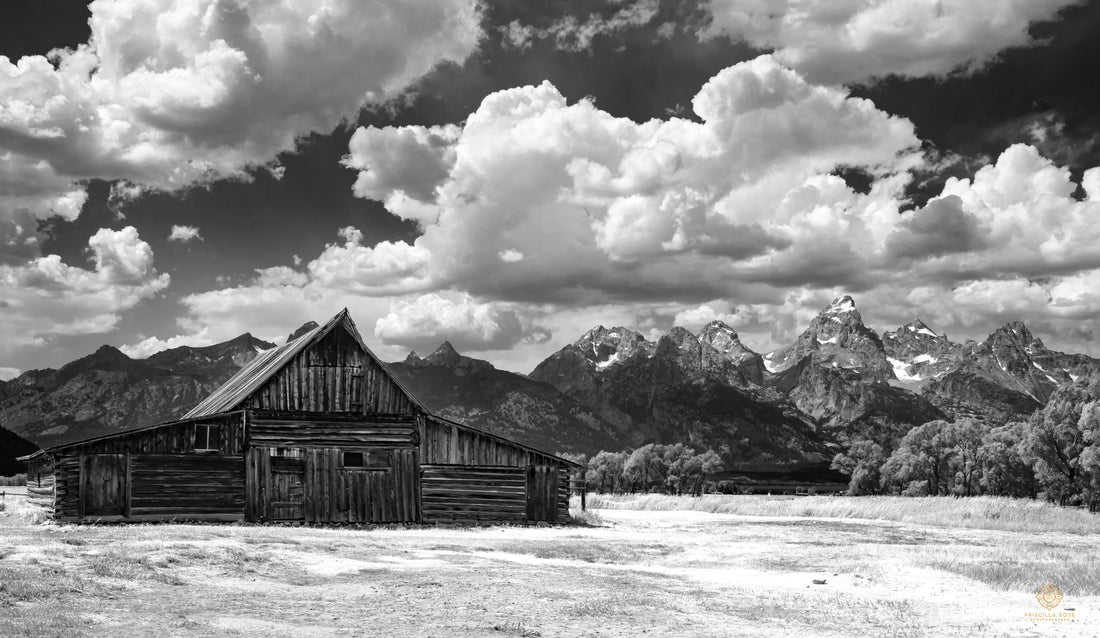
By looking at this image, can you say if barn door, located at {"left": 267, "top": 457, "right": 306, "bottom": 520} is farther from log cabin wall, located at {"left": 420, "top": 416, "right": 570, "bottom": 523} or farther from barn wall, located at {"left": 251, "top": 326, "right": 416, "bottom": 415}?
log cabin wall, located at {"left": 420, "top": 416, "right": 570, "bottom": 523}

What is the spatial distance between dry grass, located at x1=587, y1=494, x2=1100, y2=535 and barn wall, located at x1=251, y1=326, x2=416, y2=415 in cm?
2496

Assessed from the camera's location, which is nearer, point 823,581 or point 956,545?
point 823,581

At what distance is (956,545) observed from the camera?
31.1 metres

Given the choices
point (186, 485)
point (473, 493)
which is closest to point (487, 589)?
point (186, 485)

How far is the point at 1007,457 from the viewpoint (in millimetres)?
76000

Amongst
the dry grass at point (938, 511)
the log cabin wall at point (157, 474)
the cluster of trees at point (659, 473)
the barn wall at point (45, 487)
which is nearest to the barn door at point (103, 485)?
the log cabin wall at point (157, 474)

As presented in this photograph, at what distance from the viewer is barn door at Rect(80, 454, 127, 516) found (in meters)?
33.1

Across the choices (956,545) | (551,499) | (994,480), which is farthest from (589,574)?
(994,480)

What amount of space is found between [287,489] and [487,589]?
2067cm

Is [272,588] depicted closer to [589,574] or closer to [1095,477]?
[589,574]

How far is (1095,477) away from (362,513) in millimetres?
44173

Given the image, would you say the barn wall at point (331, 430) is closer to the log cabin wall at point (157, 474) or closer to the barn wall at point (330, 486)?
the barn wall at point (330, 486)

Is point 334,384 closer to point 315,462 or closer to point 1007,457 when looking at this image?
point 315,462

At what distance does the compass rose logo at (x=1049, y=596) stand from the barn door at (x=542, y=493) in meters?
22.5
